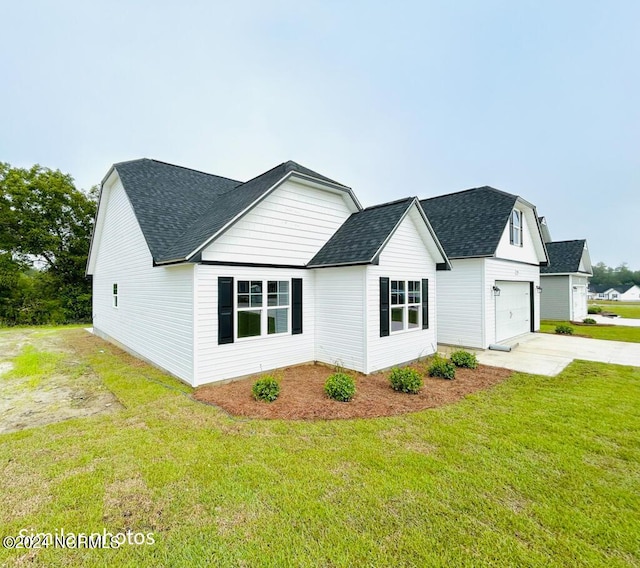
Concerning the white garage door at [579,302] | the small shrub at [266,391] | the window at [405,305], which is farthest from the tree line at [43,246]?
the white garage door at [579,302]

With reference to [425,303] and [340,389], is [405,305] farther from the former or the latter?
[340,389]

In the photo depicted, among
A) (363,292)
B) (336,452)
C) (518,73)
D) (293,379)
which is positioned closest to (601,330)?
(518,73)

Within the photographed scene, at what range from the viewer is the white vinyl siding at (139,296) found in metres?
7.25

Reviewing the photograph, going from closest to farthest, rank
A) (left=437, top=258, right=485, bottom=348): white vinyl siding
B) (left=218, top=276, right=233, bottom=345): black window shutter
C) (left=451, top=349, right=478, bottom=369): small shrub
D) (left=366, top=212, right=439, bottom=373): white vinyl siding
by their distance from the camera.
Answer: (left=218, top=276, right=233, bottom=345): black window shutter, (left=366, top=212, right=439, bottom=373): white vinyl siding, (left=451, top=349, right=478, bottom=369): small shrub, (left=437, top=258, right=485, bottom=348): white vinyl siding

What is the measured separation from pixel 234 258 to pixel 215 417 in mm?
3634

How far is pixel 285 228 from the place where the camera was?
27.6 feet

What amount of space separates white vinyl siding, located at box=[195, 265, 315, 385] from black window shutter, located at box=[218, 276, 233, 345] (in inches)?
3.6

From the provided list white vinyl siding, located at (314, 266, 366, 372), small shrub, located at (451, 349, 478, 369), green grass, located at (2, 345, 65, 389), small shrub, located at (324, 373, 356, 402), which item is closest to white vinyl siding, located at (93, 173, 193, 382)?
green grass, located at (2, 345, 65, 389)

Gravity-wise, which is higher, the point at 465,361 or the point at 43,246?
the point at 43,246

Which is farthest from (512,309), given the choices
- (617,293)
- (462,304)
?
(617,293)

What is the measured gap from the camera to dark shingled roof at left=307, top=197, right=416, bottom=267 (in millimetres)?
7883

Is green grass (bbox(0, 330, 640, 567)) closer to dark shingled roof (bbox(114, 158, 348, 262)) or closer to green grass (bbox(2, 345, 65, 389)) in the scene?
dark shingled roof (bbox(114, 158, 348, 262))

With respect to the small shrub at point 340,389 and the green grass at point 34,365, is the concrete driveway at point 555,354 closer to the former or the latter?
the small shrub at point 340,389

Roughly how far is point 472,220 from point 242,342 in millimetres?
11163
